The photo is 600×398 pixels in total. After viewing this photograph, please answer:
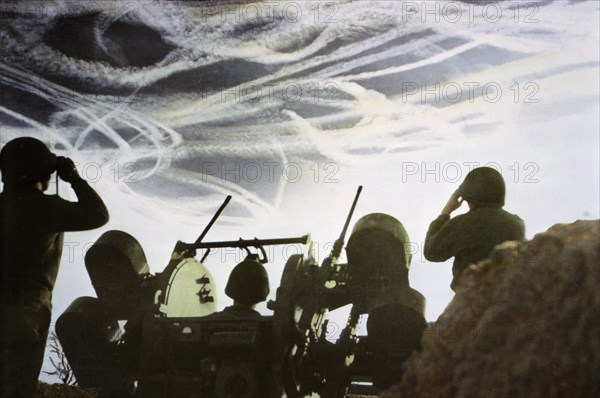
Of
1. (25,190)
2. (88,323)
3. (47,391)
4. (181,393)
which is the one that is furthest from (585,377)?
(47,391)

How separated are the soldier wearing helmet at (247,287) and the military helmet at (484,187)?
243 centimetres

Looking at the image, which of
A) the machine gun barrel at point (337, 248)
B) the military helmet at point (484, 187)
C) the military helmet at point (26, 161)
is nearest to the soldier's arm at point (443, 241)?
the military helmet at point (484, 187)

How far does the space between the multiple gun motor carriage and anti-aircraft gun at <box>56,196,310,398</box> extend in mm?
11

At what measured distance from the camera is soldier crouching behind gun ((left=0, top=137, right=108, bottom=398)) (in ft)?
13.7

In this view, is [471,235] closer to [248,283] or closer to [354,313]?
[354,313]

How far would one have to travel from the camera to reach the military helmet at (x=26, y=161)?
464cm

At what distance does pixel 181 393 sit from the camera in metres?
5.47

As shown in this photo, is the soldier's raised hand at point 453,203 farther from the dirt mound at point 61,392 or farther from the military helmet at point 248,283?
the dirt mound at point 61,392

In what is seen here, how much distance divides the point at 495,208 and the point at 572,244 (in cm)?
444

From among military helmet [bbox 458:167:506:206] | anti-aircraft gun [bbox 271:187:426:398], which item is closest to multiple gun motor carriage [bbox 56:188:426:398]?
anti-aircraft gun [bbox 271:187:426:398]

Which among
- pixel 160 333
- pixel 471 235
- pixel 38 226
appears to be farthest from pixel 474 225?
pixel 38 226

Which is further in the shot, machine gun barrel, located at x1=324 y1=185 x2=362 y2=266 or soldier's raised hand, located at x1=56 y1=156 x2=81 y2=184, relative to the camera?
machine gun barrel, located at x1=324 y1=185 x2=362 y2=266

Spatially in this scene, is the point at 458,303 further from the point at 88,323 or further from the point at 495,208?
the point at 88,323

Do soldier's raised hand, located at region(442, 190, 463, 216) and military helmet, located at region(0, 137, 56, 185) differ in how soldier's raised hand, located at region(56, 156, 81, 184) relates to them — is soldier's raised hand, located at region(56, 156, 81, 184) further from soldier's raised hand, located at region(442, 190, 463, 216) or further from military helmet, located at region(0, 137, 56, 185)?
soldier's raised hand, located at region(442, 190, 463, 216)
